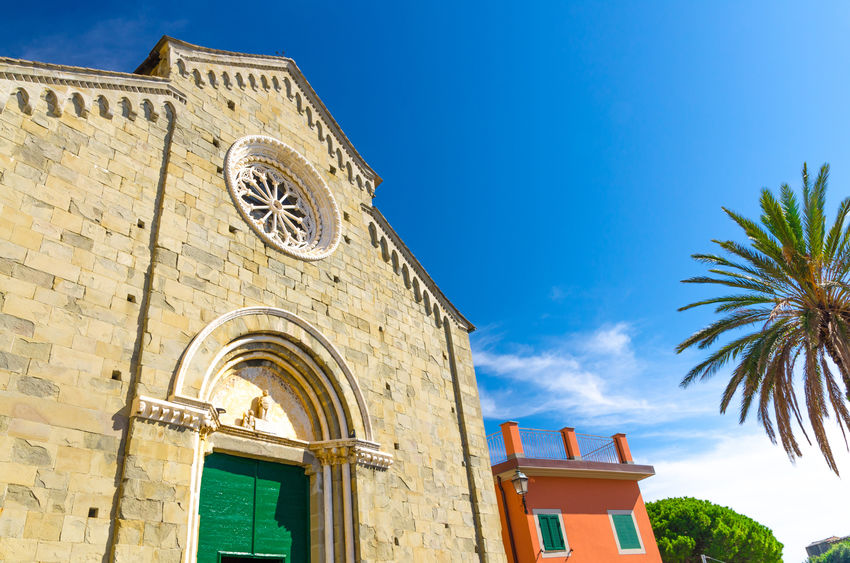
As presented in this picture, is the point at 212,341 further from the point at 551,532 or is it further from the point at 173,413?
the point at 551,532

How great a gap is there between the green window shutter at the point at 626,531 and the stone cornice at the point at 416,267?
28.3 feet

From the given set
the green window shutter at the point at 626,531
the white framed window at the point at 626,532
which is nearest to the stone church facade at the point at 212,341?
the white framed window at the point at 626,532

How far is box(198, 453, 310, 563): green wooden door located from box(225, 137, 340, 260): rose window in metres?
4.00

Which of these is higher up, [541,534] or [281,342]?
[281,342]

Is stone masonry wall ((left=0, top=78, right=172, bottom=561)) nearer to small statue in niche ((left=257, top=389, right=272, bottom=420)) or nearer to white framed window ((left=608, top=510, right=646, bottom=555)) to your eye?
small statue in niche ((left=257, top=389, right=272, bottom=420))

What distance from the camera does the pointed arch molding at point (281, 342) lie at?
8.06 metres

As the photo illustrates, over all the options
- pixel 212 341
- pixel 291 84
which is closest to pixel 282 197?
pixel 291 84

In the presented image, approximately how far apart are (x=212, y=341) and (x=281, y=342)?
4.77 feet

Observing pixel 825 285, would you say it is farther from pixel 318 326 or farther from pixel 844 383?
pixel 318 326

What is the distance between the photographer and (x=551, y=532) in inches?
639

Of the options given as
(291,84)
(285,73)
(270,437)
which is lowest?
(270,437)

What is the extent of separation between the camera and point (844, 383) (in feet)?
40.3

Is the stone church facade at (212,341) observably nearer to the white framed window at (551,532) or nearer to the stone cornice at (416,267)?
the stone cornice at (416,267)

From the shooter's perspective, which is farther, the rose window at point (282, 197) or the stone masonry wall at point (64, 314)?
the rose window at point (282, 197)
